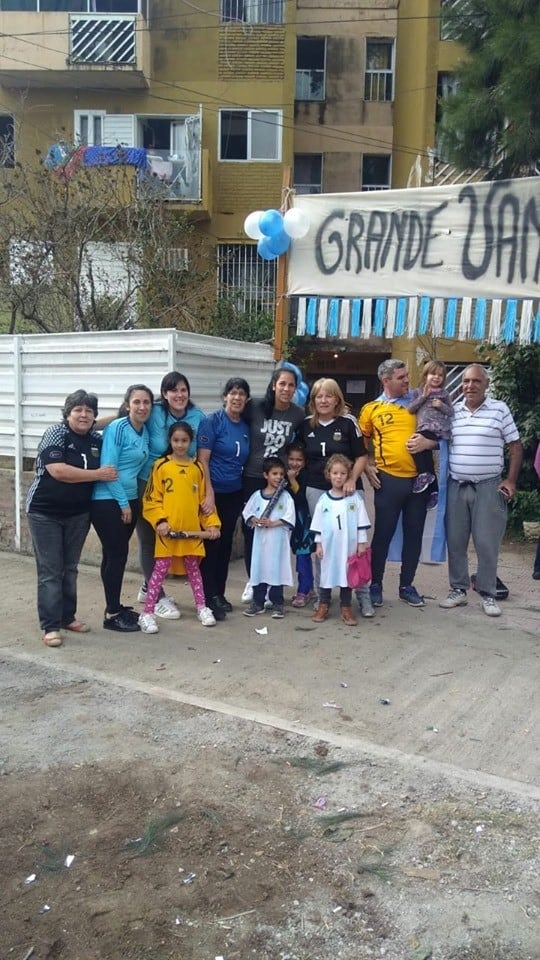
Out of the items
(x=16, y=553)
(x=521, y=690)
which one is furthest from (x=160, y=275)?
(x=521, y=690)

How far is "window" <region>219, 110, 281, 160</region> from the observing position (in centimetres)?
1852

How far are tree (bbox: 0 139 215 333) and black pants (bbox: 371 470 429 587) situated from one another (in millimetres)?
5353

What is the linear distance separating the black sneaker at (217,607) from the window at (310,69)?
17.5m

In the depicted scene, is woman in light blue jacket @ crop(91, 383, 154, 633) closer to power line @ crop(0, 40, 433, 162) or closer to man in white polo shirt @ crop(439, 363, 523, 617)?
man in white polo shirt @ crop(439, 363, 523, 617)

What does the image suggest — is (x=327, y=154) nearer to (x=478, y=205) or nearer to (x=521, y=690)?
(x=478, y=205)

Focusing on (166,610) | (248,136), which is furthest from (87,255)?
(248,136)

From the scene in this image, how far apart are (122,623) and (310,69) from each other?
18.5m

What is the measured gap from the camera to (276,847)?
9.87 ft

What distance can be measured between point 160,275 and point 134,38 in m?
10.5

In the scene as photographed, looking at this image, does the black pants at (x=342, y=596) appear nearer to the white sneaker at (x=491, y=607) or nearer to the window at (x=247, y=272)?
the white sneaker at (x=491, y=607)

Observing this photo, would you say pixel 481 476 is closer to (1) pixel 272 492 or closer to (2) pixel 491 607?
(2) pixel 491 607

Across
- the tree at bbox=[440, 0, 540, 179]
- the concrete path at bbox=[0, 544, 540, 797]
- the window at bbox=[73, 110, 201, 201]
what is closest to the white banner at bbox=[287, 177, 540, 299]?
the tree at bbox=[440, 0, 540, 179]

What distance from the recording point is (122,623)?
5.52 metres

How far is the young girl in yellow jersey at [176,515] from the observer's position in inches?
214
